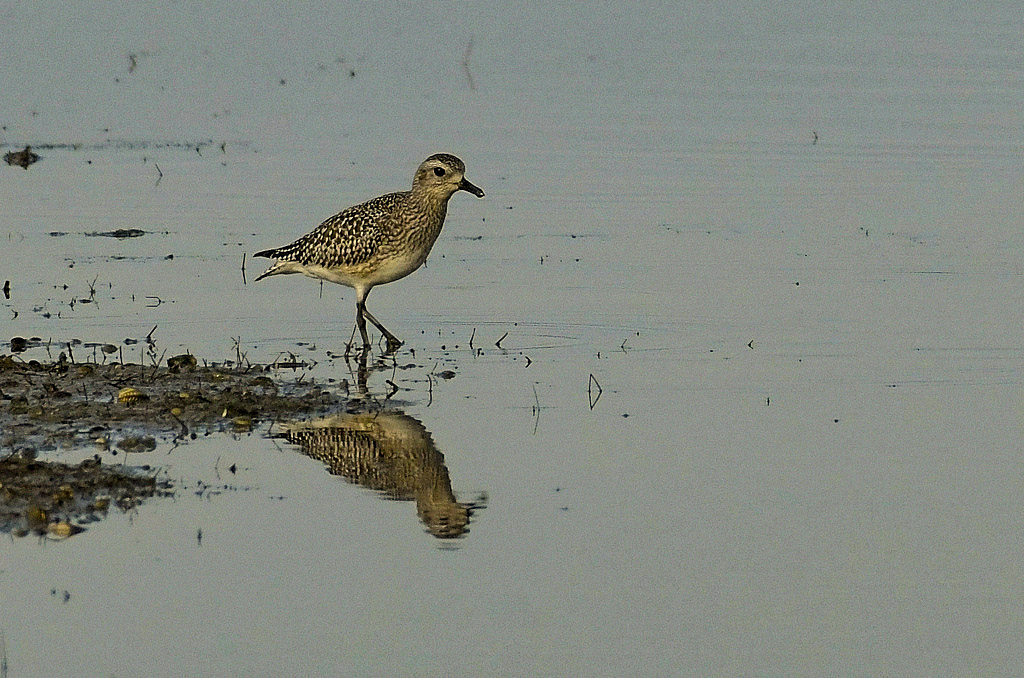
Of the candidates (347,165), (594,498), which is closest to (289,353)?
(594,498)

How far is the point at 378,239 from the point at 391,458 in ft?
11.6

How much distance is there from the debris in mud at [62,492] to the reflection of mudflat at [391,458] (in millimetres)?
978

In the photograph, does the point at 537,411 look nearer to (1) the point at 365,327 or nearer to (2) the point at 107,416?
(2) the point at 107,416

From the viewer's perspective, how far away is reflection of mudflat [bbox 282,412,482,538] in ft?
30.8

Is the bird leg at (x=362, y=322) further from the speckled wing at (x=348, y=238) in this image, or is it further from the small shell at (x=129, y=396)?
the small shell at (x=129, y=396)

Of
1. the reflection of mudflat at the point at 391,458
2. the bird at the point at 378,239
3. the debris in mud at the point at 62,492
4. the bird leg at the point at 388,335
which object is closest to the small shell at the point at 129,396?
the reflection of mudflat at the point at 391,458

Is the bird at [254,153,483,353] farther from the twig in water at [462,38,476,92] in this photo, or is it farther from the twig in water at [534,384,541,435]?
the twig in water at [462,38,476,92]

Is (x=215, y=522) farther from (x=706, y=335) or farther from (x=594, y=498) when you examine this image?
(x=706, y=335)

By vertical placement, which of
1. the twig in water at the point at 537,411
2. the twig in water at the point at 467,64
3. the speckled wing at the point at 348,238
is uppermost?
the twig in water at the point at 467,64

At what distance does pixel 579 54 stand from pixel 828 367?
14746 millimetres

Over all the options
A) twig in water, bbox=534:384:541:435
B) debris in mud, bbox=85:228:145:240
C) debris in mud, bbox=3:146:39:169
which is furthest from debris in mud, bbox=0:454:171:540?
debris in mud, bbox=3:146:39:169

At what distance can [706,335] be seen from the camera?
13.0 metres

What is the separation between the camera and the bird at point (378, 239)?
13.5 m

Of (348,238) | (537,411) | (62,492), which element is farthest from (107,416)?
(348,238)
